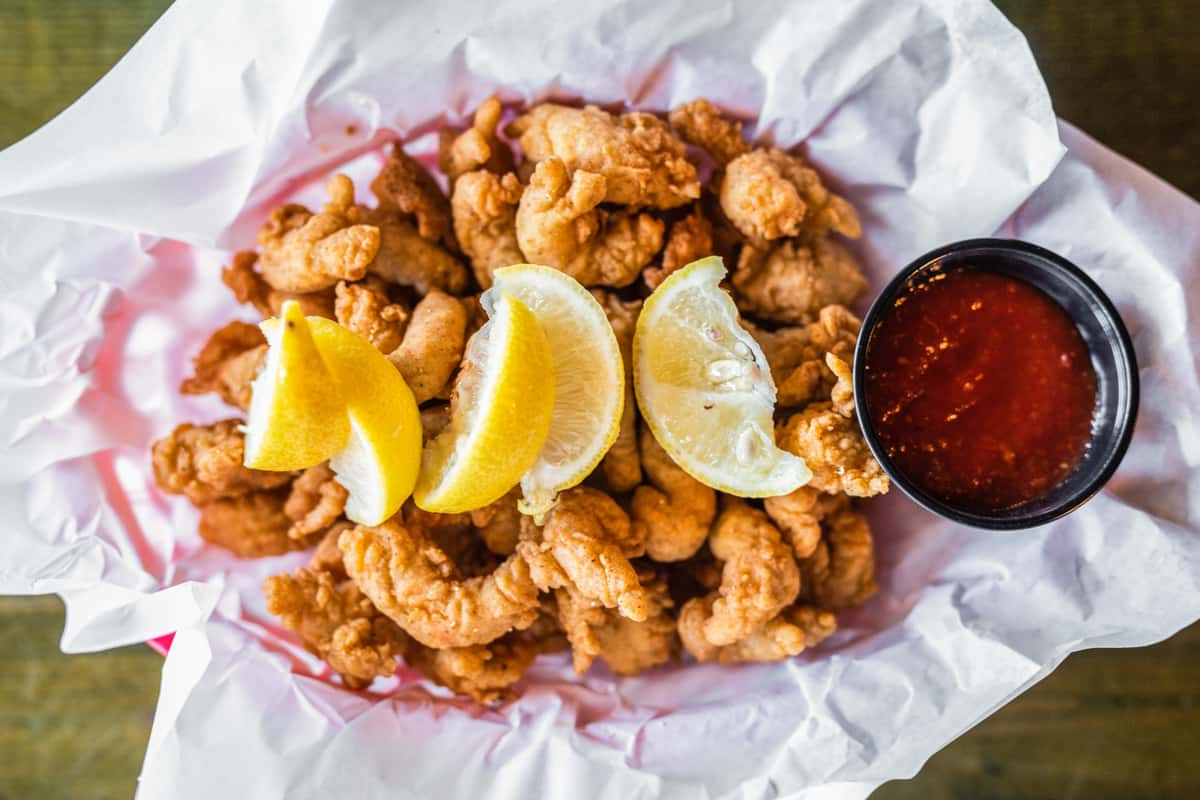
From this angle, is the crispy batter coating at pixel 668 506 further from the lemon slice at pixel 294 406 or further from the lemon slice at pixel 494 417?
the lemon slice at pixel 294 406

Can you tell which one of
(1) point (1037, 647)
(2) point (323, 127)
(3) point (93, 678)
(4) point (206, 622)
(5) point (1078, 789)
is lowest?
(5) point (1078, 789)

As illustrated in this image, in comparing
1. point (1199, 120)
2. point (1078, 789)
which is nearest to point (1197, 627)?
point (1078, 789)

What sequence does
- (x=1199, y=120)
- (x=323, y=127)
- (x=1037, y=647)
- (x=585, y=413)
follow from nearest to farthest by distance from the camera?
(x=585, y=413) < (x=1037, y=647) < (x=323, y=127) < (x=1199, y=120)

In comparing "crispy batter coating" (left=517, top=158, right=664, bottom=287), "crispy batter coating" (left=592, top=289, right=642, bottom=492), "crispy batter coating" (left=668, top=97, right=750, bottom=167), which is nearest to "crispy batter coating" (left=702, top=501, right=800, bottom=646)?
"crispy batter coating" (left=592, top=289, right=642, bottom=492)

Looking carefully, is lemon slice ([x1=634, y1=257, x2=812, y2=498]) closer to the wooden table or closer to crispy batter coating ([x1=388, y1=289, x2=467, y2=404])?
crispy batter coating ([x1=388, y1=289, x2=467, y2=404])

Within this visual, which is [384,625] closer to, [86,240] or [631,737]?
[631,737]

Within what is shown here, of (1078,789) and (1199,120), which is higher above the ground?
(1199,120)

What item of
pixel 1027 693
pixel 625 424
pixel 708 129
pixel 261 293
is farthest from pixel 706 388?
pixel 1027 693

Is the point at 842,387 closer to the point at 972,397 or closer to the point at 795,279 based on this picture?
the point at 972,397
